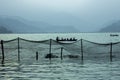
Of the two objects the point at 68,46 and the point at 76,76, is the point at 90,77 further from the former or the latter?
the point at 68,46

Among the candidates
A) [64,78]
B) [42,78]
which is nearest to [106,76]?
[64,78]

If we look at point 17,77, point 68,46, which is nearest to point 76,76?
point 17,77

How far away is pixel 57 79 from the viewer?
14.7 meters

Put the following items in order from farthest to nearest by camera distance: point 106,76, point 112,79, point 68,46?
point 68,46 < point 106,76 < point 112,79

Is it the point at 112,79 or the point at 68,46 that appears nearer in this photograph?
the point at 112,79

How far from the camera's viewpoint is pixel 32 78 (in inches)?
598

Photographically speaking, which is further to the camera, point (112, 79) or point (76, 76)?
point (76, 76)

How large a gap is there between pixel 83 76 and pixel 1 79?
13.0 feet

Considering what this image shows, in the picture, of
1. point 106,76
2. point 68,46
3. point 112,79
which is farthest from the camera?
point 68,46

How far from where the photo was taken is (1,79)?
14.9 m

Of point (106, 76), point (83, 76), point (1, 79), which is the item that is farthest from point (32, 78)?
point (106, 76)

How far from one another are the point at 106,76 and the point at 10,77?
15.3 ft

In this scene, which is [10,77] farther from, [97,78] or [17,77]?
[97,78]

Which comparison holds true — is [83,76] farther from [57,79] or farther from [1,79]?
[1,79]
